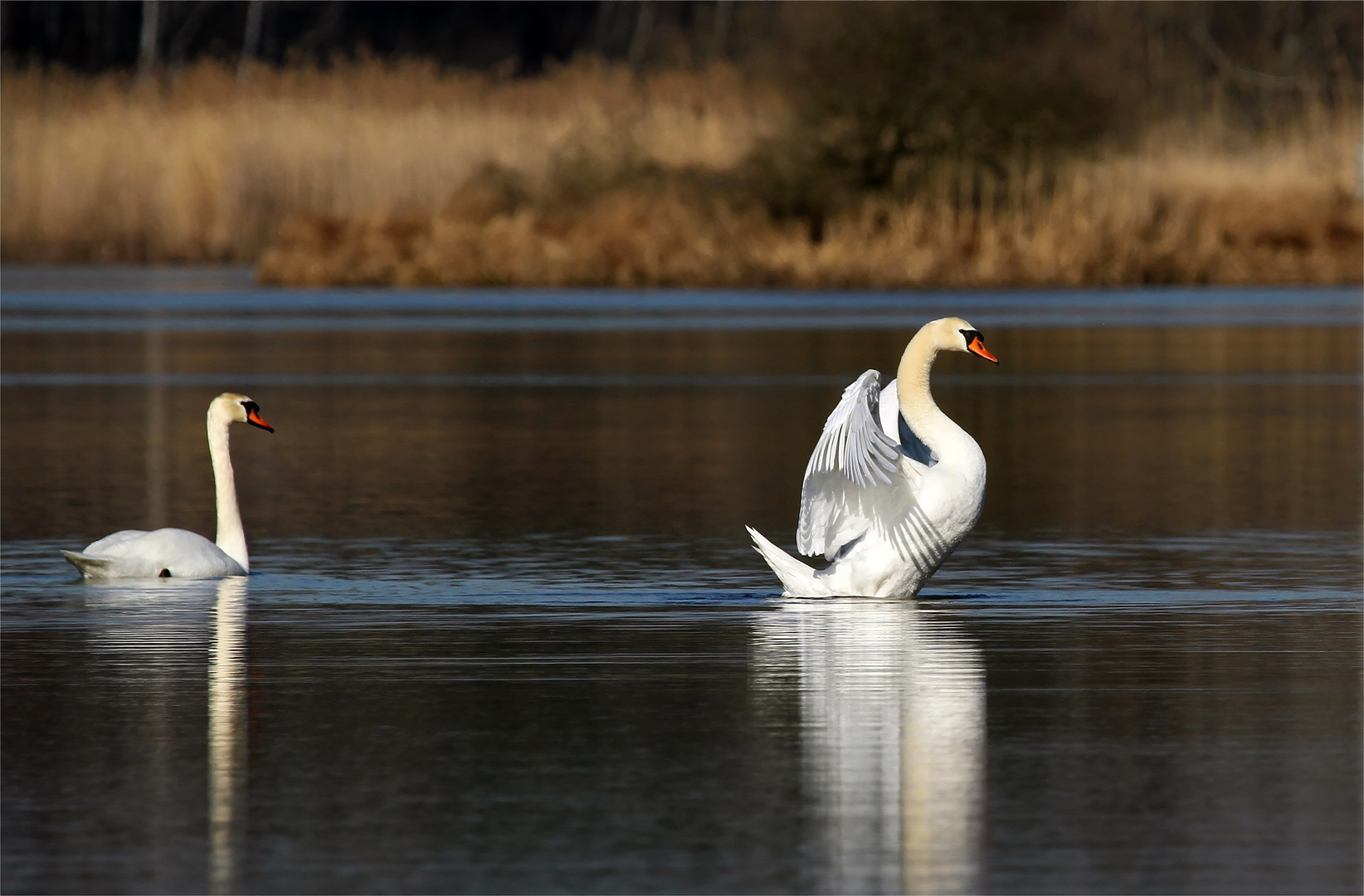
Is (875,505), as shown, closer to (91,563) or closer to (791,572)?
(791,572)

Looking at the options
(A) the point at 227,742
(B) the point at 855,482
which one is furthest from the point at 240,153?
(A) the point at 227,742

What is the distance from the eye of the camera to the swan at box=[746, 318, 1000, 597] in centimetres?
903

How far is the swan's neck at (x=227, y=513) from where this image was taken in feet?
32.3

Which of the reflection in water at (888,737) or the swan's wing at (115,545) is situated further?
the swan's wing at (115,545)

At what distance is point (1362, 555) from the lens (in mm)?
10312

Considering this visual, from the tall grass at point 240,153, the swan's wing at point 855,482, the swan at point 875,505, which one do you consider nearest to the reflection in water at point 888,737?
the swan at point 875,505

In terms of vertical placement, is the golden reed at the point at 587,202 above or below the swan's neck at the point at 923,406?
above

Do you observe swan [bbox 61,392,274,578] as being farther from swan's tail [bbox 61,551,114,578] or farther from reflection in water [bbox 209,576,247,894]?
reflection in water [bbox 209,576,247,894]

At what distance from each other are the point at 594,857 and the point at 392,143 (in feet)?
95.3

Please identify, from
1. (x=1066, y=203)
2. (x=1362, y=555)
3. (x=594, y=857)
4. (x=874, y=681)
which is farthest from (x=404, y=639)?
(x=1066, y=203)

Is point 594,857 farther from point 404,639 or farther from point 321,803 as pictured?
point 404,639

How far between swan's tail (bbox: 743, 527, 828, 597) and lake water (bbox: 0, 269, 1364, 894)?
0.23ft

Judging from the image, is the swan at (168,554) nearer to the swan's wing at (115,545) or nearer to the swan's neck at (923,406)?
the swan's wing at (115,545)

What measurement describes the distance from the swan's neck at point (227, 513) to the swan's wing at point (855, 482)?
2.03 m
